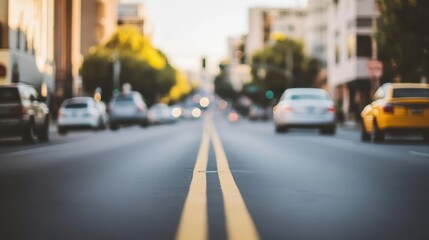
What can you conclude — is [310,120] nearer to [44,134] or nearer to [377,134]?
[377,134]

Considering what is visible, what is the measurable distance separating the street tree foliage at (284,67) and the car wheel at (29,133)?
6771 centimetres

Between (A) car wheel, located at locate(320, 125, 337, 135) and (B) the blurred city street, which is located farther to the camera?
(A) car wheel, located at locate(320, 125, 337, 135)

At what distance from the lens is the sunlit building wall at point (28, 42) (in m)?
46.1

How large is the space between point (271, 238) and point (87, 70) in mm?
82439

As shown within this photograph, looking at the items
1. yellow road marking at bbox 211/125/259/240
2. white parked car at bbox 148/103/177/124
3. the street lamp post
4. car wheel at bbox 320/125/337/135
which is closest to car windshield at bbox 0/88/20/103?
car wheel at bbox 320/125/337/135

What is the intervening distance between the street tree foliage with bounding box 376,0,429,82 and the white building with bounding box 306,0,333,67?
60376mm

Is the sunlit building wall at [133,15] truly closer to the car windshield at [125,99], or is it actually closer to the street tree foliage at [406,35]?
the car windshield at [125,99]

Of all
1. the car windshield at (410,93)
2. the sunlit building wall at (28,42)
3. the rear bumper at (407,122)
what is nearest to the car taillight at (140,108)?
the sunlit building wall at (28,42)

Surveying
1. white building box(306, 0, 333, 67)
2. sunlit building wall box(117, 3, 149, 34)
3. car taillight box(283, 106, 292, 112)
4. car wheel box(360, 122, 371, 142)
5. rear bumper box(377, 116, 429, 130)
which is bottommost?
car wheel box(360, 122, 371, 142)

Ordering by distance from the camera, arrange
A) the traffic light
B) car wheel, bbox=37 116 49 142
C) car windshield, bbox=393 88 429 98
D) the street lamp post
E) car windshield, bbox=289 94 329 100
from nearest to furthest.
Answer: car windshield, bbox=393 88 429 98 < car wheel, bbox=37 116 49 142 < car windshield, bbox=289 94 329 100 < the traffic light < the street lamp post

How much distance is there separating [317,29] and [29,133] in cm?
7469

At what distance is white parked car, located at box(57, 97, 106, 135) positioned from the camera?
33.4 meters

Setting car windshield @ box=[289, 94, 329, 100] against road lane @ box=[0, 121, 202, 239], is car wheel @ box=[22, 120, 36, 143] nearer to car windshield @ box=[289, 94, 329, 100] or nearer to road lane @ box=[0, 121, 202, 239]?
road lane @ box=[0, 121, 202, 239]

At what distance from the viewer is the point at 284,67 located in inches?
3853
